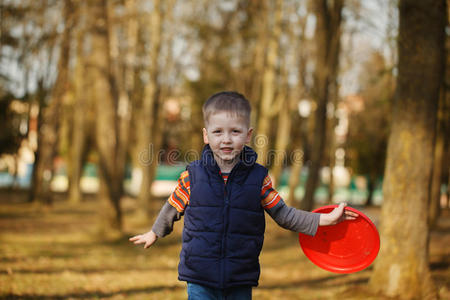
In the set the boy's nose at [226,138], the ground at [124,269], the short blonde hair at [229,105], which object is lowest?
the ground at [124,269]

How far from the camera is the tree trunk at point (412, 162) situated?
6297mm

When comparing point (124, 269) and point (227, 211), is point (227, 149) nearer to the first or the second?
point (227, 211)

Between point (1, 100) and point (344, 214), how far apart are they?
25064 millimetres

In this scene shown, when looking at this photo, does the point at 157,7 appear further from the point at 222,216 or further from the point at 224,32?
the point at 222,216

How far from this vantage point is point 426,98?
251 inches

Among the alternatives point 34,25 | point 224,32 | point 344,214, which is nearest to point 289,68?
point 224,32

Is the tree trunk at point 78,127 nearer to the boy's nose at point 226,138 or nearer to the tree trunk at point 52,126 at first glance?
the tree trunk at point 52,126

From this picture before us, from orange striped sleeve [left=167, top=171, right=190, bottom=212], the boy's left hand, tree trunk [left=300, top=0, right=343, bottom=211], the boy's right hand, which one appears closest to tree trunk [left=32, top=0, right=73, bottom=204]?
tree trunk [left=300, top=0, right=343, bottom=211]

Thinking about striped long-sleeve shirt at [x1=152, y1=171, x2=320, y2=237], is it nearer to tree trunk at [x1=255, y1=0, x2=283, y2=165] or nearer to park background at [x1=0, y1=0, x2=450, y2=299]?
park background at [x1=0, y1=0, x2=450, y2=299]

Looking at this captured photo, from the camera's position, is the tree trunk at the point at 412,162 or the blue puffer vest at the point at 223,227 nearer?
the blue puffer vest at the point at 223,227

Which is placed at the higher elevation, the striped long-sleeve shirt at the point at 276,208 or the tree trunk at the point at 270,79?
the tree trunk at the point at 270,79

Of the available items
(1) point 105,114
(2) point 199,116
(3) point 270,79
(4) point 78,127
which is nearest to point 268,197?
(1) point 105,114

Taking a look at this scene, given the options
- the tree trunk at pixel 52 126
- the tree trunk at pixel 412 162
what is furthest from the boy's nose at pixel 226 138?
the tree trunk at pixel 52 126

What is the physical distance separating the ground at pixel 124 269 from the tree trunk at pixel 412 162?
410 millimetres
